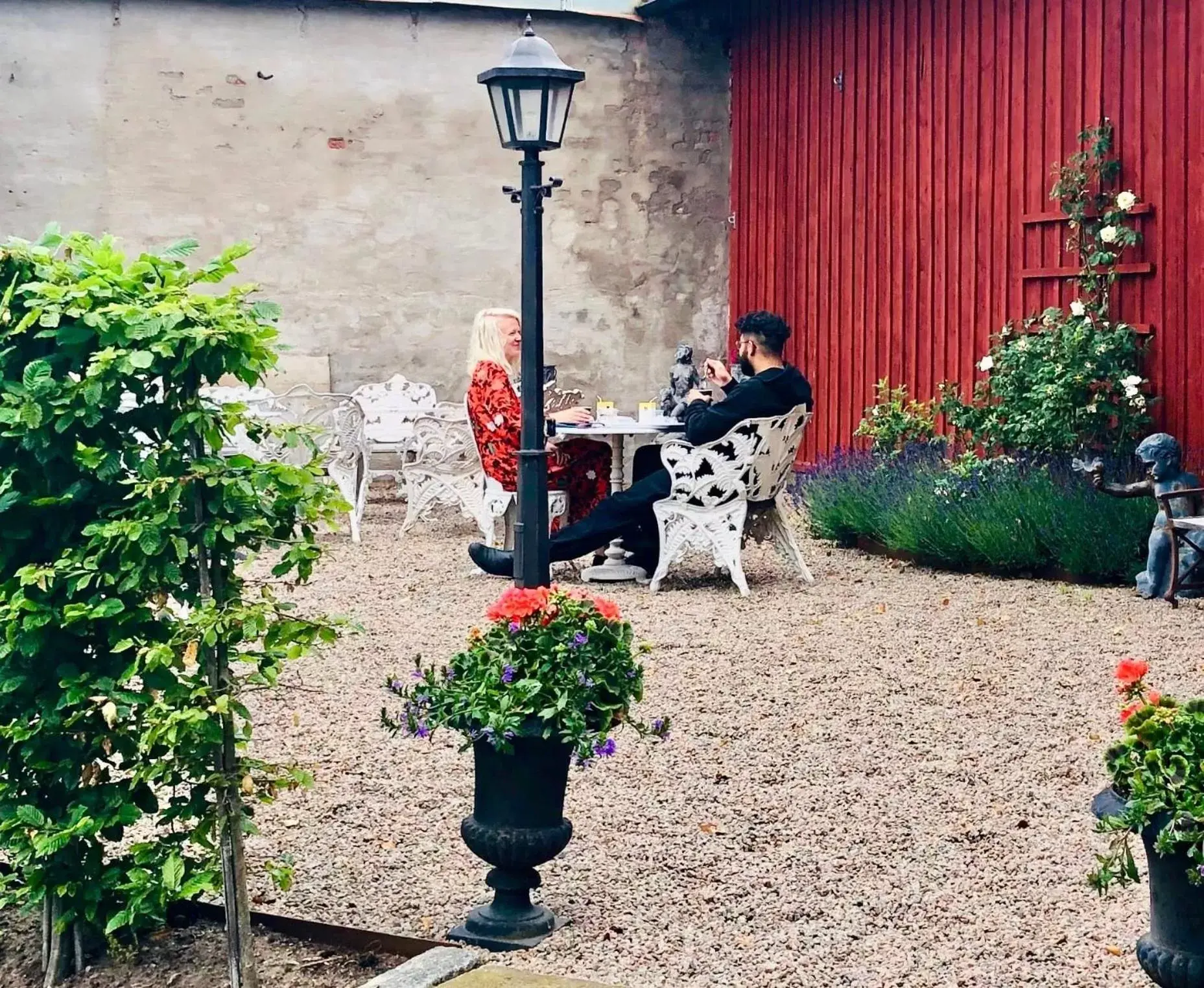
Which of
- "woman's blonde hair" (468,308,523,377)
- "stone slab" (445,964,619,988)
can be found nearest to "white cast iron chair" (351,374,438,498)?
"woman's blonde hair" (468,308,523,377)

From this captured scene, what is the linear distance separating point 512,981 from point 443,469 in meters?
7.10

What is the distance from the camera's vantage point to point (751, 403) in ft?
25.6

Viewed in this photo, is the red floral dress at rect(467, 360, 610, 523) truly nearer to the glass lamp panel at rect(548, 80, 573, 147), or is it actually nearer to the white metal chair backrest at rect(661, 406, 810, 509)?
the white metal chair backrest at rect(661, 406, 810, 509)

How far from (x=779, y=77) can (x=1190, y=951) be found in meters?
10.9

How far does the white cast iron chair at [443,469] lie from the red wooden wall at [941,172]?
3.08 metres

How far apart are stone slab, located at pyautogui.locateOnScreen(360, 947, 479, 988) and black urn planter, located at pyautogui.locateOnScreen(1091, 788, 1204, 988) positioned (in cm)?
128

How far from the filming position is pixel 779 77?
12.9m

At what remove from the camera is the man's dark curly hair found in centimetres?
787

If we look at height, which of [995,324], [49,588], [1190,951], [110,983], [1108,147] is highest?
[1108,147]

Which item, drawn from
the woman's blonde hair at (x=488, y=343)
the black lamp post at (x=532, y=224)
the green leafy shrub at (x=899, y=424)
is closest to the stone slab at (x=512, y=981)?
the black lamp post at (x=532, y=224)

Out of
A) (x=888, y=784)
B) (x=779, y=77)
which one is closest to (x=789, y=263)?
(x=779, y=77)

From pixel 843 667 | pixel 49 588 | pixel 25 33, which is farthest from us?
pixel 25 33

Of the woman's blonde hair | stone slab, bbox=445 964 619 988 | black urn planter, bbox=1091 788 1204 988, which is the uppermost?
the woman's blonde hair

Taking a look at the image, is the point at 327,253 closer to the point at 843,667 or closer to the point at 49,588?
the point at 843,667
